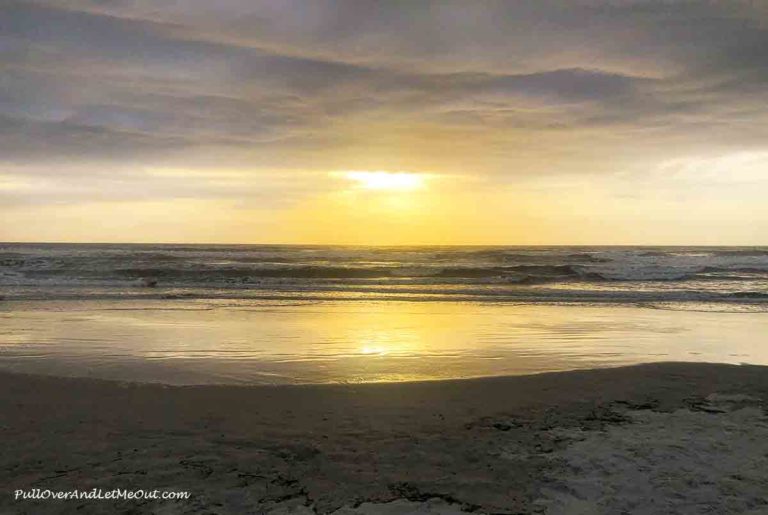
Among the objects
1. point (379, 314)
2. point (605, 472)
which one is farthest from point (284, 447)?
point (379, 314)

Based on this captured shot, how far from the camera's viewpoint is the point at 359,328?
1356 cm

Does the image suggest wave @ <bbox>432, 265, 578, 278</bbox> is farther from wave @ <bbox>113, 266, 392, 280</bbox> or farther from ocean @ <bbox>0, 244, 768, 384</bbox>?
ocean @ <bbox>0, 244, 768, 384</bbox>

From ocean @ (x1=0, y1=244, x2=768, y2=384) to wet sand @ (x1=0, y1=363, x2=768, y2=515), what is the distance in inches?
50.8

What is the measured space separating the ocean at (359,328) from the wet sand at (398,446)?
4.23 feet

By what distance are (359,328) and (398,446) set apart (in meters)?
8.24

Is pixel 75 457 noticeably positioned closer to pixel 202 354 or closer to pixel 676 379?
pixel 202 354

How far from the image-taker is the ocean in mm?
9242

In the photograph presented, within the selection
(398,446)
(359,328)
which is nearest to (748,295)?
(359,328)

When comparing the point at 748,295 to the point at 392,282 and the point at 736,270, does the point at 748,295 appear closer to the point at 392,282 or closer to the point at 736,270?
the point at 392,282

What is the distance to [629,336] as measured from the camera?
498 inches

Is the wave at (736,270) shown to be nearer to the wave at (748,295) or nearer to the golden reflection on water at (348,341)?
the wave at (748,295)

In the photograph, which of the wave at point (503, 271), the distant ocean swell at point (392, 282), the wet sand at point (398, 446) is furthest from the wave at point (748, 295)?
the wet sand at point (398, 446)

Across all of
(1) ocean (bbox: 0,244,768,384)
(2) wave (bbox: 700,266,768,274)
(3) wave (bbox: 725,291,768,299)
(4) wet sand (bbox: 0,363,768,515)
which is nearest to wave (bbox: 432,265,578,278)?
(1) ocean (bbox: 0,244,768,384)

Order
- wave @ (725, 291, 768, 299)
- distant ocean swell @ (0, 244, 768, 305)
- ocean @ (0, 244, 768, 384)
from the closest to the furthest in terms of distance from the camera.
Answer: ocean @ (0, 244, 768, 384)
wave @ (725, 291, 768, 299)
distant ocean swell @ (0, 244, 768, 305)
